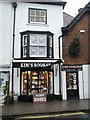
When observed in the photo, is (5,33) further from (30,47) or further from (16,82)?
(16,82)

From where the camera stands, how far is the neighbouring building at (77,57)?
13305 mm

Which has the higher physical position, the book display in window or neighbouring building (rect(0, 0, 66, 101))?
neighbouring building (rect(0, 0, 66, 101))

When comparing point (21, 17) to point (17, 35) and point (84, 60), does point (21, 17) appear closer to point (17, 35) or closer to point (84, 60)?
point (17, 35)

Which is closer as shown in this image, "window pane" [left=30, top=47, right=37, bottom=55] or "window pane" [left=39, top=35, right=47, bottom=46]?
"window pane" [left=30, top=47, right=37, bottom=55]

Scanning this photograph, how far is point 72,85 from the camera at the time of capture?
13.6m

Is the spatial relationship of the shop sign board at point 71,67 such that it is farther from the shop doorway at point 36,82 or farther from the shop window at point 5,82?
the shop window at point 5,82

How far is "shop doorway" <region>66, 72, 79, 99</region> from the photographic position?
1343 cm

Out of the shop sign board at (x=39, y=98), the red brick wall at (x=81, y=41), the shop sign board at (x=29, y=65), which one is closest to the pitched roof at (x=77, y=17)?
the red brick wall at (x=81, y=41)

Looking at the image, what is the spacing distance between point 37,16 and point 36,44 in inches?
95.0

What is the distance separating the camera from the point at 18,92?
1257 cm

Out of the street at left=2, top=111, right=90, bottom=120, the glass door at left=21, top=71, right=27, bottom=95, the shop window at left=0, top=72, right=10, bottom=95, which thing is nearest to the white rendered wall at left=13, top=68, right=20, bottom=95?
the glass door at left=21, top=71, right=27, bottom=95

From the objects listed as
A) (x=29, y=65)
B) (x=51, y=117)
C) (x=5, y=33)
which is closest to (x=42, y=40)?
(x=29, y=65)

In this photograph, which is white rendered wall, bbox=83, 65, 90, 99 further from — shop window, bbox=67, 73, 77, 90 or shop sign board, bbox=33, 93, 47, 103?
shop sign board, bbox=33, 93, 47, 103

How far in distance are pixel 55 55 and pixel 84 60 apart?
2508mm
